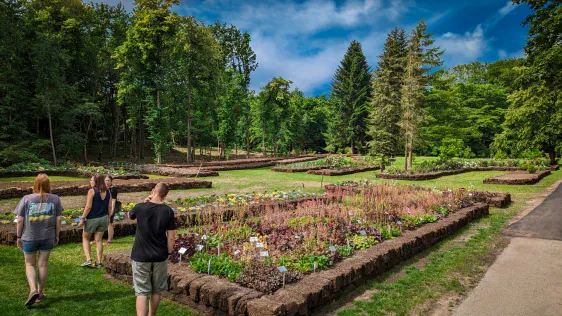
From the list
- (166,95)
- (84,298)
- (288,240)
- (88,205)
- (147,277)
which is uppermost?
(166,95)

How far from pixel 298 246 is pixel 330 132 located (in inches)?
1799

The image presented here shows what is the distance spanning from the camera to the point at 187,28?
3134 centimetres

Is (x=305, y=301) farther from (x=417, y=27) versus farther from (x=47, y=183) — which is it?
(x=417, y=27)

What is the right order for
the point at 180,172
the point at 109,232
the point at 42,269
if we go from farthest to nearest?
the point at 180,172, the point at 109,232, the point at 42,269

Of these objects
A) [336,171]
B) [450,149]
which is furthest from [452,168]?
[336,171]

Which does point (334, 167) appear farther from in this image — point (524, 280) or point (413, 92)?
point (524, 280)

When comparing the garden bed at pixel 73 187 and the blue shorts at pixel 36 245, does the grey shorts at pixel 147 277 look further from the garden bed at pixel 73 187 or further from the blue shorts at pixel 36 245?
the garden bed at pixel 73 187

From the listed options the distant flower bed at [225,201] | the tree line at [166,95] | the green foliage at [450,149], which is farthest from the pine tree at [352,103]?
the distant flower bed at [225,201]

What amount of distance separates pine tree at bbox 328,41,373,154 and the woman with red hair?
151 feet

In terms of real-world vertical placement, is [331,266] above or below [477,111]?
below

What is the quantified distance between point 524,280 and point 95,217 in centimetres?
761

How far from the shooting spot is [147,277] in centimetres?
382

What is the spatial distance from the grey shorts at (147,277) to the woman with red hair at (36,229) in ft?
5.40

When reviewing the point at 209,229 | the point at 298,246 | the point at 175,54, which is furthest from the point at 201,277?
the point at 175,54
